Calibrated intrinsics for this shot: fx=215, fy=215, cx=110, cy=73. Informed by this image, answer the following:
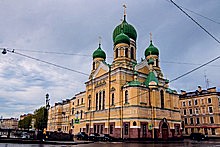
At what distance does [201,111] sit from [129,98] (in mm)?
29139

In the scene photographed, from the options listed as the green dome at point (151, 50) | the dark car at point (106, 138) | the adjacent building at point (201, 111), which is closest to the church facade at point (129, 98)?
the green dome at point (151, 50)

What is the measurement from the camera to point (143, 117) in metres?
37.0

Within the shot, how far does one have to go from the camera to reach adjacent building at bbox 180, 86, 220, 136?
54.1m

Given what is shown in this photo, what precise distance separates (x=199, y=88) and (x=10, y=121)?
18442 centimetres

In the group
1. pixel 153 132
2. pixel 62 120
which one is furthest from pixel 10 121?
pixel 153 132

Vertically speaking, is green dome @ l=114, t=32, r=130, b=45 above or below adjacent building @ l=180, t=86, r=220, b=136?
above

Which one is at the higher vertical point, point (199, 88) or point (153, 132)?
point (199, 88)

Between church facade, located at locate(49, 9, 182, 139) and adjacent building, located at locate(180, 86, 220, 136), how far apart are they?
14.9 m

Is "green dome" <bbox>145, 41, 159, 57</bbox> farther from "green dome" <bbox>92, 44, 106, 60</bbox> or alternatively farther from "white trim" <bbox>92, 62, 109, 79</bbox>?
"white trim" <bbox>92, 62, 109, 79</bbox>

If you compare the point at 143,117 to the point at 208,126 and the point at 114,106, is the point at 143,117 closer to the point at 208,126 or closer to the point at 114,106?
the point at 114,106

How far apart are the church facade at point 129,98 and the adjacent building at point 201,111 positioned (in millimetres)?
14944

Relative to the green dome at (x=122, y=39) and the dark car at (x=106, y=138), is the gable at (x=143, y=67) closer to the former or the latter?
the green dome at (x=122, y=39)

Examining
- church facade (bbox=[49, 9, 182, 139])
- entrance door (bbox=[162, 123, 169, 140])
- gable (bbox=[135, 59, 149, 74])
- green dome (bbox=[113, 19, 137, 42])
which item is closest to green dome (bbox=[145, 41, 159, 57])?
church facade (bbox=[49, 9, 182, 139])

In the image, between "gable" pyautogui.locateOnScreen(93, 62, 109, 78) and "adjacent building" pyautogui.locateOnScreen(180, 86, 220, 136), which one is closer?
"gable" pyautogui.locateOnScreen(93, 62, 109, 78)
